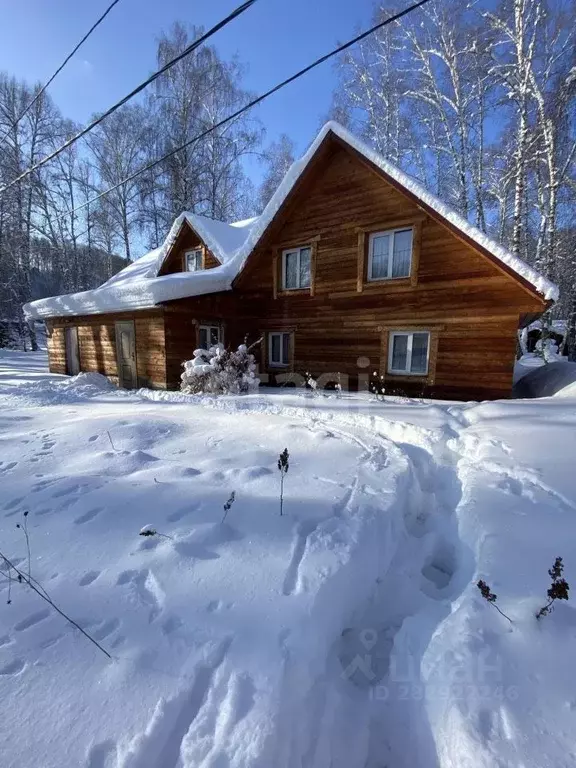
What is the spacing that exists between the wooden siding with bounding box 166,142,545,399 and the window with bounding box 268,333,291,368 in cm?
26

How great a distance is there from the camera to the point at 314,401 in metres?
7.14

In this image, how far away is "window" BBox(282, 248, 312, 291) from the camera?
35.0ft

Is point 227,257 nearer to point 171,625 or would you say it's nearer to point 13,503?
point 13,503

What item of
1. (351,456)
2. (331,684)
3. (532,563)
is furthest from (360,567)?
(351,456)

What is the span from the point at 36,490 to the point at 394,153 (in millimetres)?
19058

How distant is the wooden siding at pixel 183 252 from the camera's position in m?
12.8

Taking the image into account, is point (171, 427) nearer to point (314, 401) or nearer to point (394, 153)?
point (314, 401)

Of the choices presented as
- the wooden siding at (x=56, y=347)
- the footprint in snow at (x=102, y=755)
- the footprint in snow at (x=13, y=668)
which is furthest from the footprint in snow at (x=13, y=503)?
the wooden siding at (x=56, y=347)

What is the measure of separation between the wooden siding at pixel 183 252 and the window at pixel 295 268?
9.58 feet

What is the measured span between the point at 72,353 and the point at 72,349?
0.52ft

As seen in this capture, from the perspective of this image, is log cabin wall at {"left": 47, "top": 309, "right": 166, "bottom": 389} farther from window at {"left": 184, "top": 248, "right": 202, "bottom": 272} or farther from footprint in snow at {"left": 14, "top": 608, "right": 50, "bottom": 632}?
footprint in snow at {"left": 14, "top": 608, "right": 50, "bottom": 632}

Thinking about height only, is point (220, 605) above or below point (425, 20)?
below

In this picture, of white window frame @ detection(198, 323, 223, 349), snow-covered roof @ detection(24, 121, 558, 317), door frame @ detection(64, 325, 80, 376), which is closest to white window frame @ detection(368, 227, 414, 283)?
snow-covered roof @ detection(24, 121, 558, 317)

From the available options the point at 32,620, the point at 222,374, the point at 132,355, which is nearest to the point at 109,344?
the point at 132,355
